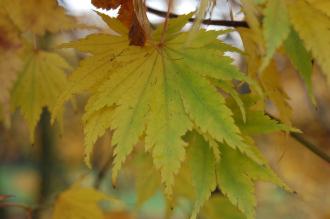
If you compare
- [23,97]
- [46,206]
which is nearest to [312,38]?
[23,97]

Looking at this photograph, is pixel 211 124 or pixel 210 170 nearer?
pixel 211 124

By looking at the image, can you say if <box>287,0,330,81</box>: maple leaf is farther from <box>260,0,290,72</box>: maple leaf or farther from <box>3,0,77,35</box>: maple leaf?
<box>3,0,77,35</box>: maple leaf

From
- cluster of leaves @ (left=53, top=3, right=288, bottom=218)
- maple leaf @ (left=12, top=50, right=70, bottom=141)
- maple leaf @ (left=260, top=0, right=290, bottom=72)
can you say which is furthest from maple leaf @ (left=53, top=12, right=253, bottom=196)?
maple leaf @ (left=12, top=50, right=70, bottom=141)

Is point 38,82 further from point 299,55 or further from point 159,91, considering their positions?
point 299,55

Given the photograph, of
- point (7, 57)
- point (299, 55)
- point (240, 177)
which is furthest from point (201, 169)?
point (7, 57)

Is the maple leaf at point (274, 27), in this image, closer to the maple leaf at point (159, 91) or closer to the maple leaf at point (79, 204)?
the maple leaf at point (159, 91)

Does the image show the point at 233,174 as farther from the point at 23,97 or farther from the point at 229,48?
the point at 23,97
